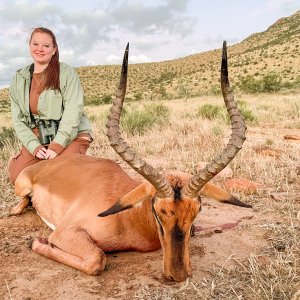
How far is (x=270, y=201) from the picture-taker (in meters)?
6.09

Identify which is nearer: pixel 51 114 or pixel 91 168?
pixel 91 168

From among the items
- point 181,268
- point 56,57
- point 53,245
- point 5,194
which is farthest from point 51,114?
point 181,268

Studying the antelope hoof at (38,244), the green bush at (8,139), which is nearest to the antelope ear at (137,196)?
the antelope hoof at (38,244)

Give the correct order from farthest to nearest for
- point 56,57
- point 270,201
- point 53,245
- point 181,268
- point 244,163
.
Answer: point 244,163 < point 56,57 < point 270,201 < point 53,245 < point 181,268

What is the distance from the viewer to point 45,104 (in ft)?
21.2

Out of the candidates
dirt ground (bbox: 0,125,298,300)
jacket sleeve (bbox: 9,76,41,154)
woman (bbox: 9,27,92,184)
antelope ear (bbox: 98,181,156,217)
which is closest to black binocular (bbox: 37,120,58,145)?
woman (bbox: 9,27,92,184)

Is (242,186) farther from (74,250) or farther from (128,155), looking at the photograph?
(128,155)

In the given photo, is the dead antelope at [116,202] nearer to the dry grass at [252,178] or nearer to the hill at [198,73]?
the dry grass at [252,178]

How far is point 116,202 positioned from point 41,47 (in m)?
3.28

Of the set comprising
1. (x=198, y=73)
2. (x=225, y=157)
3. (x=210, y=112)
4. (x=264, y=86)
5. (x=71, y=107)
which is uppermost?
(x=71, y=107)

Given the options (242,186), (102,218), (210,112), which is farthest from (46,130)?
(210,112)

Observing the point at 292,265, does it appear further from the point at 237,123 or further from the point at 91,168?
the point at 91,168

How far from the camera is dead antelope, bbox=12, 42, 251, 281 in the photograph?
11.8 feet

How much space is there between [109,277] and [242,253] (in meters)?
1.37
